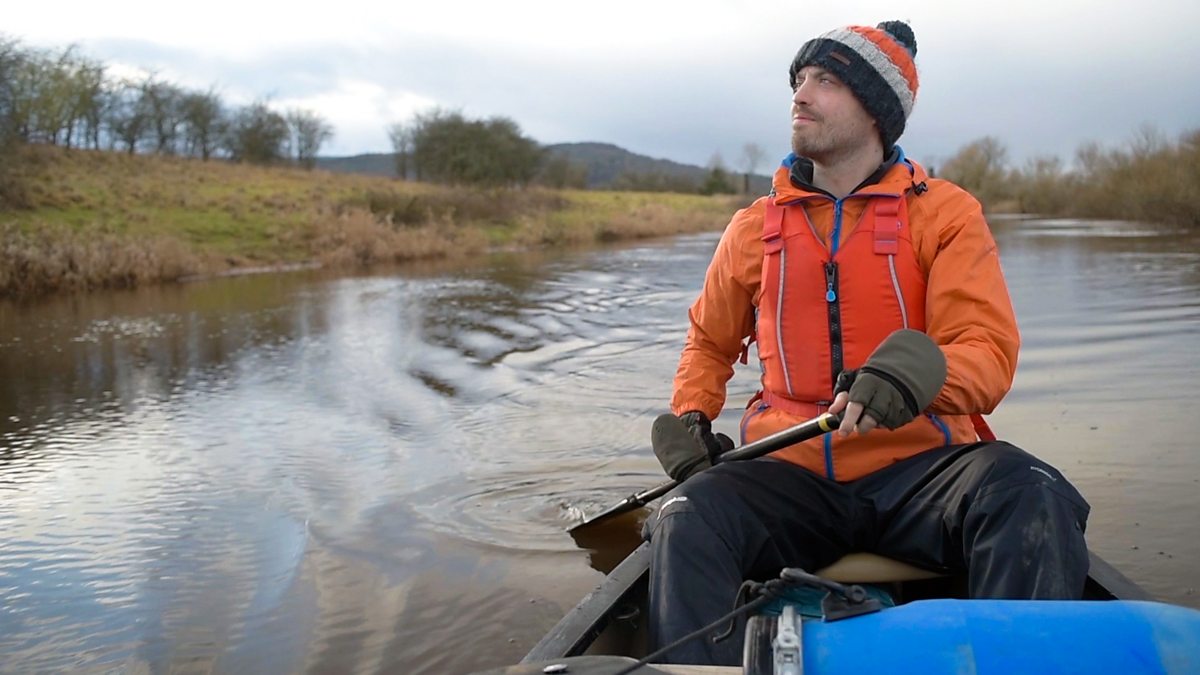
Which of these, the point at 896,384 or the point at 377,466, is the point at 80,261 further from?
the point at 896,384

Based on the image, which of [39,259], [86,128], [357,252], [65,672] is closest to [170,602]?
[65,672]

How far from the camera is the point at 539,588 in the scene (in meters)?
3.67

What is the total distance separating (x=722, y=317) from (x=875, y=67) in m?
0.85

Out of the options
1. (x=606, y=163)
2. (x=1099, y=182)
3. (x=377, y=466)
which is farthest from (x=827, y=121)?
(x=606, y=163)

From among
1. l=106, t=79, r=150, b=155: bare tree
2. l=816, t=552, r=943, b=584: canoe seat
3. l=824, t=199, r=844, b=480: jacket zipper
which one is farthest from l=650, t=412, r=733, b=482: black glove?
l=106, t=79, r=150, b=155: bare tree

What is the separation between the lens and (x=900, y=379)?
230 centimetres

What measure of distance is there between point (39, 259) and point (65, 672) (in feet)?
44.9

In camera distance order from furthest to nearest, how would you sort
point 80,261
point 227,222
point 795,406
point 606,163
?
1. point 606,163
2. point 227,222
3. point 80,261
4. point 795,406

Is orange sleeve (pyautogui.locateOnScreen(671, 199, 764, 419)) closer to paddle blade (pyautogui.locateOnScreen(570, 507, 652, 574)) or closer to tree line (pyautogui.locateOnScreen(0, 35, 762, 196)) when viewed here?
paddle blade (pyautogui.locateOnScreen(570, 507, 652, 574))

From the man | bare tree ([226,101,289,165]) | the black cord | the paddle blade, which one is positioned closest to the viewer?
the black cord

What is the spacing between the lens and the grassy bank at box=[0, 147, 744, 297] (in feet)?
53.2

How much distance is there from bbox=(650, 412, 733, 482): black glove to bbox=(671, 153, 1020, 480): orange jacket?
79 millimetres

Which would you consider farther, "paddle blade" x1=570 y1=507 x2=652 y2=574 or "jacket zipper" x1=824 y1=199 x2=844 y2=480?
"paddle blade" x1=570 y1=507 x2=652 y2=574

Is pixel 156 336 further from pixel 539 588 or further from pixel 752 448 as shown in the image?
pixel 752 448
